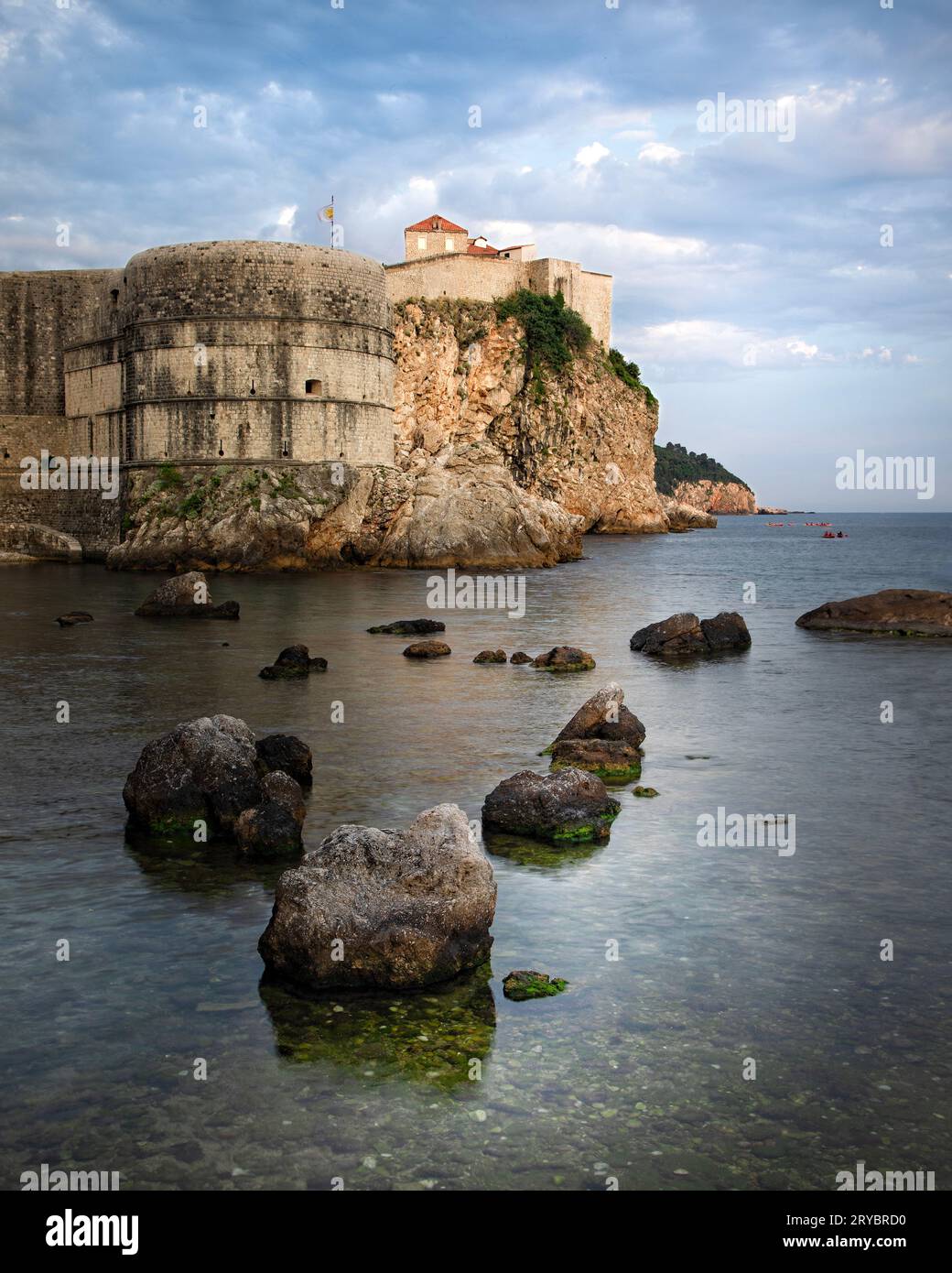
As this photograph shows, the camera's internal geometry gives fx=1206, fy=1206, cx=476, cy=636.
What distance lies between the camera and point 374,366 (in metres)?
44.4

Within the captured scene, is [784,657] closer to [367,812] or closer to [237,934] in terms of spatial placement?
[367,812]

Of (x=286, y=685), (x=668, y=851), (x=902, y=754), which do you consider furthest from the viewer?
(x=286, y=685)

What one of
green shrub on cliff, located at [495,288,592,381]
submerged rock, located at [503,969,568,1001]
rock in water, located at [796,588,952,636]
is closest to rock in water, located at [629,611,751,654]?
rock in water, located at [796,588,952,636]

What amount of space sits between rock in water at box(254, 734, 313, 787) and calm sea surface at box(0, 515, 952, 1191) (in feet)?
1.06

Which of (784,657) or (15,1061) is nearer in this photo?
(15,1061)

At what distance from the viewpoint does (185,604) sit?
82.8 ft

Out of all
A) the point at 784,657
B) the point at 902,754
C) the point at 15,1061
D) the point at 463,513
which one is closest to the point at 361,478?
the point at 463,513

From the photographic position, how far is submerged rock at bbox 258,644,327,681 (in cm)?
1709

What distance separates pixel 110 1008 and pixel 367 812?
377 centimetres

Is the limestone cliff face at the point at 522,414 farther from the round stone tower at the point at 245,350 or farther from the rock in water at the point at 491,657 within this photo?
the rock in water at the point at 491,657

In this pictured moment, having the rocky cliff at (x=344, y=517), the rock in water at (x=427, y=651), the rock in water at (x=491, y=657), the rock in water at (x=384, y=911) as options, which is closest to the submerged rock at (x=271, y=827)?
the rock in water at (x=384, y=911)

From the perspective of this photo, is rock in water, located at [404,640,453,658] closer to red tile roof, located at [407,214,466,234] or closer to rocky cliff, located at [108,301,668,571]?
rocky cliff, located at [108,301,668,571]
